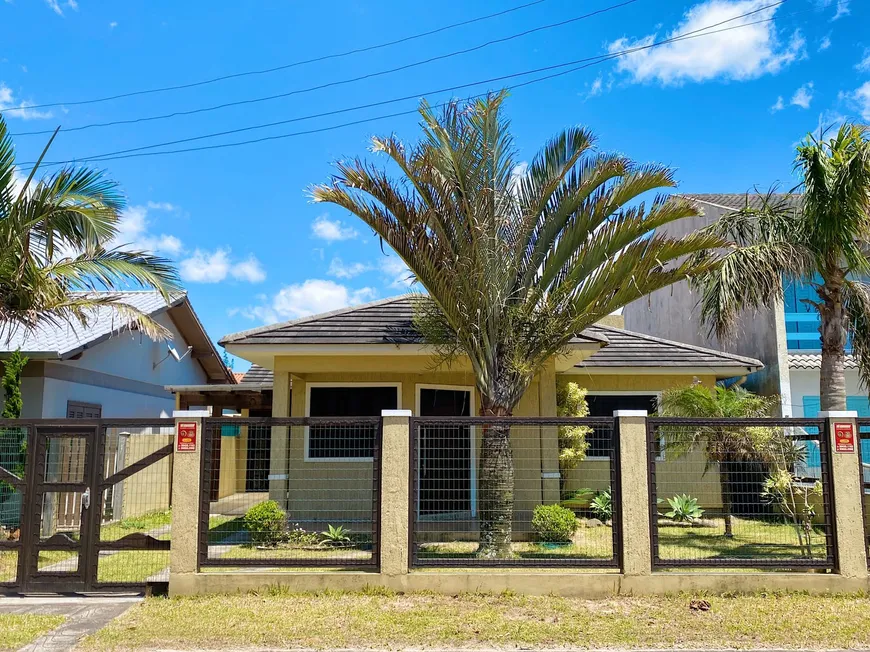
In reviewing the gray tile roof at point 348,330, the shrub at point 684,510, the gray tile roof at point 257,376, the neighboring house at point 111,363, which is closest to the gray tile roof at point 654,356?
the shrub at point 684,510

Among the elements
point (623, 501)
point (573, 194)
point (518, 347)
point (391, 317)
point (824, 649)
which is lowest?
point (824, 649)

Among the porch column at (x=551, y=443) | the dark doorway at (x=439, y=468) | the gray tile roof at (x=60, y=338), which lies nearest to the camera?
the dark doorway at (x=439, y=468)

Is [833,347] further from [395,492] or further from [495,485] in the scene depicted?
[395,492]

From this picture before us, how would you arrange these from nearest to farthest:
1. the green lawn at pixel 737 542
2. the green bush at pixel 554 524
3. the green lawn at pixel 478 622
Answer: the green lawn at pixel 478 622
the green lawn at pixel 737 542
the green bush at pixel 554 524

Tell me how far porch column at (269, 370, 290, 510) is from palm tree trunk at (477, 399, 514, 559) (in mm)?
3998

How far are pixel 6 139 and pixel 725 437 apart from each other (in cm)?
1049

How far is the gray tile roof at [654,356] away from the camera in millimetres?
14031

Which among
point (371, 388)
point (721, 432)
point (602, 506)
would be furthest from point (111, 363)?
point (721, 432)

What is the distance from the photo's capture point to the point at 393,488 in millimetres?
7590

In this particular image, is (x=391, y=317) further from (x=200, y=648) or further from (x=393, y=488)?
(x=200, y=648)

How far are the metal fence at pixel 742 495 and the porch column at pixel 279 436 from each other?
597 cm

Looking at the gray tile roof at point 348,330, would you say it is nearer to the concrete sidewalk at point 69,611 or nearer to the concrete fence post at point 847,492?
the concrete fence post at point 847,492

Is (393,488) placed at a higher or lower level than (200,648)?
higher

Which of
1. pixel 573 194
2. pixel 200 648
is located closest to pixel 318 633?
pixel 200 648
